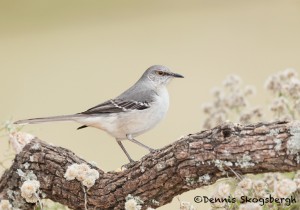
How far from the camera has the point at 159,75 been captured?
175 inches

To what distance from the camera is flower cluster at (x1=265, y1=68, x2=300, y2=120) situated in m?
3.67

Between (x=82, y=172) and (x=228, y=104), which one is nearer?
(x=82, y=172)

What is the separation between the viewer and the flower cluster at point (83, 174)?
2943 millimetres

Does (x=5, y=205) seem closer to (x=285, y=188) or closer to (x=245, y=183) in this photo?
(x=245, y=183)

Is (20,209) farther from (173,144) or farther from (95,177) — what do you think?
(173,144)

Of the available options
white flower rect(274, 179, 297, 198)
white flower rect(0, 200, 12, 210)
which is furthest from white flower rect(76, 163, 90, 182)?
white flower rect(274, 179, 297, 198)

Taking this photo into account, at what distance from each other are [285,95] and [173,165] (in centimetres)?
135

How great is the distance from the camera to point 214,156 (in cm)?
263

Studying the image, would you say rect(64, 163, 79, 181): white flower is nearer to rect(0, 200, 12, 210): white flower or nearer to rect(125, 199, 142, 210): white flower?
rect(125, 199, 142, 210): white flower

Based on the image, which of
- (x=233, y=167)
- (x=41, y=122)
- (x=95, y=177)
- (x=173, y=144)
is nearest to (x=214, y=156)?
(x=233, y=167)

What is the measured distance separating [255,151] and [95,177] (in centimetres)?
99

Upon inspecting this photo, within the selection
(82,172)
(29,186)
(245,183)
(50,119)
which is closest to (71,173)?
(82,172)

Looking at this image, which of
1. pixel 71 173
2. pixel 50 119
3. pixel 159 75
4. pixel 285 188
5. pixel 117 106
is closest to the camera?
pixel 285 188

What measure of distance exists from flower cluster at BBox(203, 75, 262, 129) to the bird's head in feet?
1.20
